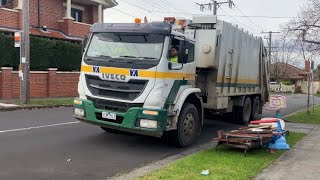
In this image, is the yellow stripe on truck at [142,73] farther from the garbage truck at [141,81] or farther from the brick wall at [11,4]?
the brick wall at [11,4]

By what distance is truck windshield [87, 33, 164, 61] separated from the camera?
29.8 feet

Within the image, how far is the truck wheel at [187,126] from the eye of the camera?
9734 millimetres

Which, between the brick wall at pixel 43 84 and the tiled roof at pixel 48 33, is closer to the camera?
the brick wall at pixel 43 84

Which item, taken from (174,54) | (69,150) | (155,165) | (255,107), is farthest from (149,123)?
(255,107)

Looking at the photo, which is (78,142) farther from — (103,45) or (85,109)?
(103,45)

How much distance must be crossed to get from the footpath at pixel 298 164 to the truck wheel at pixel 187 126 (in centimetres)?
224

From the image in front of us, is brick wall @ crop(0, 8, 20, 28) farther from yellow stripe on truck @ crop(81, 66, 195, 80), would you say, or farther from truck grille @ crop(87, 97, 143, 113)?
truck grille @ crop(87, 97, 143, 113)

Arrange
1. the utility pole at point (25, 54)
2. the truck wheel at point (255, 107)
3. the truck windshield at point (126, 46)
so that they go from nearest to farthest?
the truck windshield at point (126, 46) → the truck wheel at point (255, 107) → the utility pole at point (25, 54)

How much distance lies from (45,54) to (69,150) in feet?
54.4

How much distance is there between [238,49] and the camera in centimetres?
1340

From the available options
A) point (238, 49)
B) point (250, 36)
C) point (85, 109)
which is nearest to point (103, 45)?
point (85, 109)

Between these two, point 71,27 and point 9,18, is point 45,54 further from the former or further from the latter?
point 71,27

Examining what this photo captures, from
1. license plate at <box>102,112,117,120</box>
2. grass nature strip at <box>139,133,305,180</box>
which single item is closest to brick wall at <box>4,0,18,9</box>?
license plate at <box>102,112,117,120</box>

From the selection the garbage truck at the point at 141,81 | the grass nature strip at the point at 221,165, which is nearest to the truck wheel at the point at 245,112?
the garbage truck at the point at 141,81
